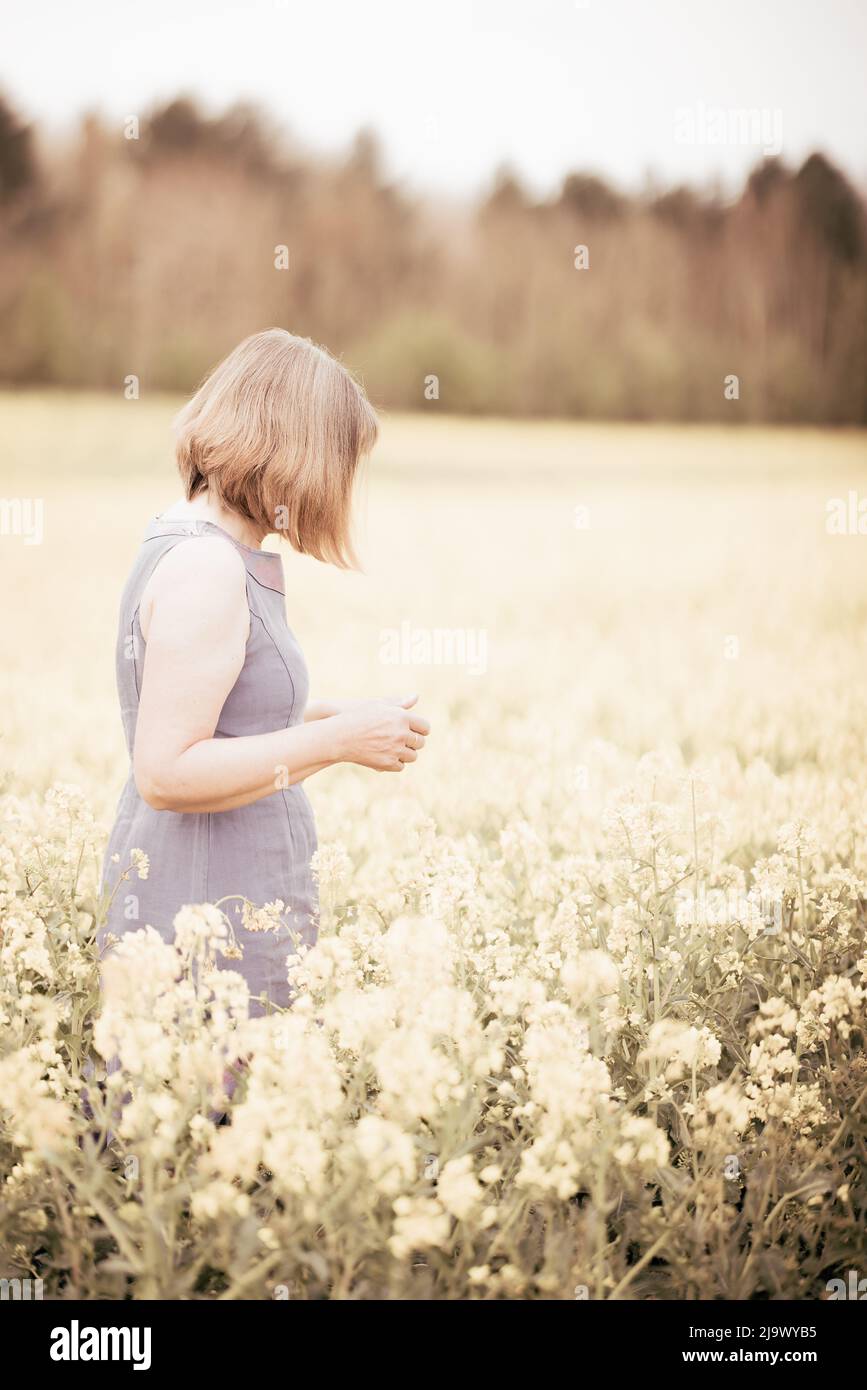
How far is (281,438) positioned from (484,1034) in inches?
52.7

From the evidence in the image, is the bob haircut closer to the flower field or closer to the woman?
the woman

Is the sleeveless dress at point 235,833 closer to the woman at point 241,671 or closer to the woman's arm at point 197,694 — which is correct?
the woman at point 241,671

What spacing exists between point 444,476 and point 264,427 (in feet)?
52.8

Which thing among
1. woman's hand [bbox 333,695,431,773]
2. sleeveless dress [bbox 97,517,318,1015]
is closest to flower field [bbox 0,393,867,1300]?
sleeveless dress [bbox 97,517,318,1015]

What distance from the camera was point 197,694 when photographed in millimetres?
2596

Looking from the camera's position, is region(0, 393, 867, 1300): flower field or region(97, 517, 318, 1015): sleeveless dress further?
region(97, 517, 318, 1015): sleeveless dress

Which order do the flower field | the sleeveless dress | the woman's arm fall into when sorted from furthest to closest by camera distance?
the sleeveless dress < the woman's arm < the flower field

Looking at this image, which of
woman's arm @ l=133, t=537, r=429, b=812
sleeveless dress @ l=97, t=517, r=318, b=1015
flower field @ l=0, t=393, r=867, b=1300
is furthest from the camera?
sleeveless dress @ l=97, t=517, r=318, b=1015

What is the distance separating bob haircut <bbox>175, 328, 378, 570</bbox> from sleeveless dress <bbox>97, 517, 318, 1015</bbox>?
109mm

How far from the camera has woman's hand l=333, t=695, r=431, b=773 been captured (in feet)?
9.31

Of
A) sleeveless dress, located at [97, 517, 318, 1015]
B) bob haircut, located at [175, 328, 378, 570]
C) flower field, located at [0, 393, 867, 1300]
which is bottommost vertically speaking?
flower field, located at [0, 393, 867, 1300]

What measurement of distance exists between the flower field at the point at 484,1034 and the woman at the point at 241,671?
0.10 meters

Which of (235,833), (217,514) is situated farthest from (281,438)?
(235,833)

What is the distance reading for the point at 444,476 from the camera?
18.7m
